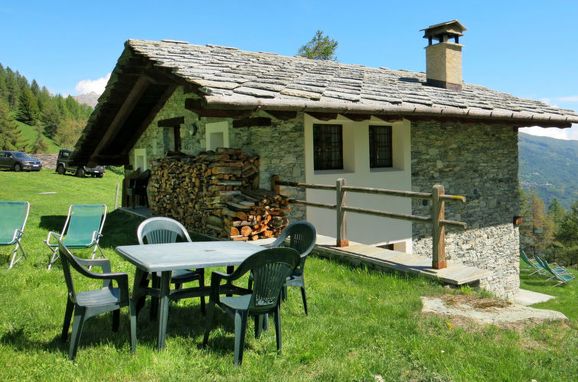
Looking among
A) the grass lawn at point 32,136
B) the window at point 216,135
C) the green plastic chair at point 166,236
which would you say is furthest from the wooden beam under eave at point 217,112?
the grass lawn at point 32,136

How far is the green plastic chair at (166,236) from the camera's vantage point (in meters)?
4.68

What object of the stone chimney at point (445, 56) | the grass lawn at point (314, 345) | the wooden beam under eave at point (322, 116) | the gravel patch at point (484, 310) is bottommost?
the gravel patch at point (484, 310)

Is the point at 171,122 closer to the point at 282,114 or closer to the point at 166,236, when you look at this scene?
the point at 282,114

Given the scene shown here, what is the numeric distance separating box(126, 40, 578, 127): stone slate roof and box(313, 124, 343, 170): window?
0.96m

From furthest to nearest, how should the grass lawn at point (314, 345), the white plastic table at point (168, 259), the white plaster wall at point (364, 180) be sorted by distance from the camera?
the white plaster wall at point (364, 180), the white plastic table at point (168, 259), the grass lawn at point (314, 345)

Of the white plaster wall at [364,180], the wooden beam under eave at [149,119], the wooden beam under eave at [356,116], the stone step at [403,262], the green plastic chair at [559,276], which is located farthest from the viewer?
the green plastic chair at [559,276]

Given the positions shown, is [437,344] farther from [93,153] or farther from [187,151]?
[93,153]

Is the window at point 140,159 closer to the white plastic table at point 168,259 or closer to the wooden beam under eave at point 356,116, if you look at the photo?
the wooden beam under eave at point 356,116

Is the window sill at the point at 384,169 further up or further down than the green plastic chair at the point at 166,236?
further up

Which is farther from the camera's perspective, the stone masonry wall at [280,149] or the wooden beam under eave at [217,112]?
the stone masonry wall at [280,149]

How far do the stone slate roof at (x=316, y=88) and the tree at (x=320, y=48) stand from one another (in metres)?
19.5

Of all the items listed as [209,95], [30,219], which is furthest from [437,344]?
[30,219]

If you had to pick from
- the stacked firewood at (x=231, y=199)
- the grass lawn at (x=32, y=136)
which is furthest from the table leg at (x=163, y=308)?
the grass lawn at (x=32, y=136)

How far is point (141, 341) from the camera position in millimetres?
3994
